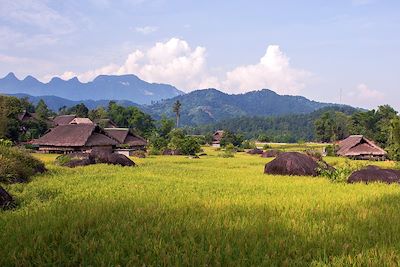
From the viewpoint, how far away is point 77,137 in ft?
123

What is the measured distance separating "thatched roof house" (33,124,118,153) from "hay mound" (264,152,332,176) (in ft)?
73.9

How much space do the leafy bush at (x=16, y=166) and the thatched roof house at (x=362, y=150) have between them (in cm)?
4268

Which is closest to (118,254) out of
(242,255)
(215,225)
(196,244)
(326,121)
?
(196,244)

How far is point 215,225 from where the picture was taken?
241 inches

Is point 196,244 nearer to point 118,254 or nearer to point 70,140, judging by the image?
point 118,254

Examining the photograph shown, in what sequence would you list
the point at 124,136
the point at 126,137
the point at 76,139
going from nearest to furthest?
the point at 76,139 < the point at 124,136 < the point at 126,137

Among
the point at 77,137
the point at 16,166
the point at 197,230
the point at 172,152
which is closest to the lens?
the point at 197,230

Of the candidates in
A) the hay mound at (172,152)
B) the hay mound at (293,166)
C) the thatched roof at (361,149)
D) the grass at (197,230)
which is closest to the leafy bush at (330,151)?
the thatched roof at (361,149)

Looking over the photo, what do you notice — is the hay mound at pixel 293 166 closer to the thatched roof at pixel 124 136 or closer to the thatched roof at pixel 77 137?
the thatched roof at pixel 77 137

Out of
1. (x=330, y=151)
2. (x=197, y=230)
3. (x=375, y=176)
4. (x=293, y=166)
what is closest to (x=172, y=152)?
(x=330, y=151)

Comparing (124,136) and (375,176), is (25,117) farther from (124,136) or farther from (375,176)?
(375,176)

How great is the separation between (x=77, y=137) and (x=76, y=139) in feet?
0.97

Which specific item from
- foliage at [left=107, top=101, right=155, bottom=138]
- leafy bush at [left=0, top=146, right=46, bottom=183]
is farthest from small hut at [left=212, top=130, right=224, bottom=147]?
leafy bush at [left=0, top=146, right=46, bottom=183]

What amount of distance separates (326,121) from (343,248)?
308ft
